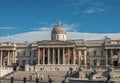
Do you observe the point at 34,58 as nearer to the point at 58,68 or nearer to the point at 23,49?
the point at 23,49

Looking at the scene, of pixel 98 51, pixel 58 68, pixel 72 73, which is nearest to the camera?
pixel 72 73

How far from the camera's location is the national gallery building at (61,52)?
9038 centimetres

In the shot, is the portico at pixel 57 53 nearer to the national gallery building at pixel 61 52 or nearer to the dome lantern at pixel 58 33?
the national gallery building at pixel 61 52

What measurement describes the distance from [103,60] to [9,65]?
83.4 ft

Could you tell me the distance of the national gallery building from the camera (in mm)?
90375

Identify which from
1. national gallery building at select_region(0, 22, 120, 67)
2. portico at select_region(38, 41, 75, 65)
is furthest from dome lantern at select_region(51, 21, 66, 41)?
portico at select_region(38, 41, 75, 65)

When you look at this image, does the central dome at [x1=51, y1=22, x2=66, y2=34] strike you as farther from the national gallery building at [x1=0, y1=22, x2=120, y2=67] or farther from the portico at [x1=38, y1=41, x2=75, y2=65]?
the portico at [x1=38, y1=41, x2=75, y2=65]

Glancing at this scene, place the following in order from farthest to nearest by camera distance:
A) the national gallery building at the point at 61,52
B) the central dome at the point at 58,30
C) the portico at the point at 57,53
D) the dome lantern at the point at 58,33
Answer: the central dome at the point at 58,30, the dome lantern at the point at 58,33, the national gallery building at the point at 61,52, the portico at the point at 57,53

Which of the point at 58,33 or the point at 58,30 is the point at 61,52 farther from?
the point at 58,30

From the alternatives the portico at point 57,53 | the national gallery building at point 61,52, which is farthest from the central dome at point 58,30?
the portico at point 57,53

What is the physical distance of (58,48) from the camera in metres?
90.4

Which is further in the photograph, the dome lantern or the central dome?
the central dome

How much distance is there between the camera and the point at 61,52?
301 feet

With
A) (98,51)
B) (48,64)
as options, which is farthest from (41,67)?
(98,51)
